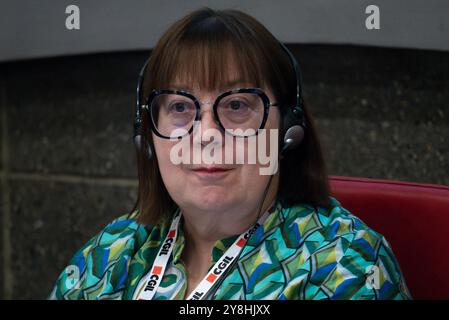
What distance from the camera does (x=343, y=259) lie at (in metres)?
1.03

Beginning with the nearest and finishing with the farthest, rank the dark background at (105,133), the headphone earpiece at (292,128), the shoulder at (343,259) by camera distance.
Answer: the shoulder at (343,259), the headphone earpiece at (292,128), the dark background at (105,133)

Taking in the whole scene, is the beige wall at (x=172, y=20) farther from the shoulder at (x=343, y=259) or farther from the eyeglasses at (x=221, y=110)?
the shoulder at (x=343, y=259)

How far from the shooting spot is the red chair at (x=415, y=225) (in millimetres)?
1162

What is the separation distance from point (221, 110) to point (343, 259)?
1.02 feet

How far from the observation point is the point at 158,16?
5.80ft

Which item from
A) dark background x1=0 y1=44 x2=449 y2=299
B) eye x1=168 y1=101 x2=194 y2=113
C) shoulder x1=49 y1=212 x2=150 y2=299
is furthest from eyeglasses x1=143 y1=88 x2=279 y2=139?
dark background x1=0 y1=44 x2=449 y2=299

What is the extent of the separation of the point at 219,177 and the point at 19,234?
4.56ft

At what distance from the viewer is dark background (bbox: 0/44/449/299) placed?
1.63 m

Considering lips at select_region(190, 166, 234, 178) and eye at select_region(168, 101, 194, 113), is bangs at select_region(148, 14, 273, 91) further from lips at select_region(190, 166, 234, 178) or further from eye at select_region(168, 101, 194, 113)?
lips at select_region(190, 166, 234, 178)

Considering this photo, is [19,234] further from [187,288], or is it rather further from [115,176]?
[187,288]

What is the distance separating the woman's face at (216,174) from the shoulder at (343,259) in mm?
103

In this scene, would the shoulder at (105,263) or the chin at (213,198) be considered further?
the shoulder at (105,263)

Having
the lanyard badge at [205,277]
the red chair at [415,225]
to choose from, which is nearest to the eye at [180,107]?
the lanyard badge at [205,277]

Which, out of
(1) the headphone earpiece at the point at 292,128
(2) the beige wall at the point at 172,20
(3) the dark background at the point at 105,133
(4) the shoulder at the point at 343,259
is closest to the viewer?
(4) the shoulder at the point at 343,259
